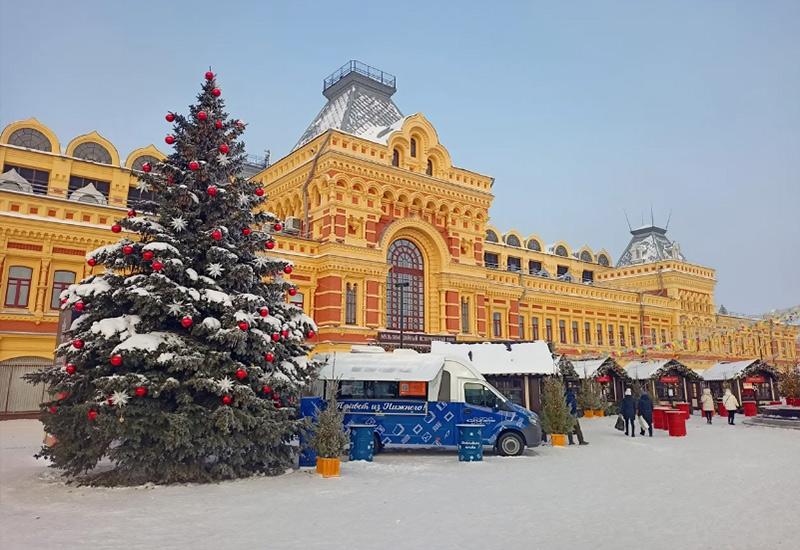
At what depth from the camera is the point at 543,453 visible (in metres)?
14.8

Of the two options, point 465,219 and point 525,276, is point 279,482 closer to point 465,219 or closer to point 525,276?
point 465,219

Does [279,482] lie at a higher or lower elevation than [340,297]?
lower

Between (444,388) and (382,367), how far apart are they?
1.76 metres

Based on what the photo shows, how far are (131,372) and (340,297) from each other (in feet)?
56.5

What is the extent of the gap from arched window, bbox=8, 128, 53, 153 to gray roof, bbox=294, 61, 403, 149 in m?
13.2

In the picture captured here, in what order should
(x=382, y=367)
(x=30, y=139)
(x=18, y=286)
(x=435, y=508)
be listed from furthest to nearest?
(x=30, y=139)
(x=18, y=286)
(x=382, y=367)
(x=435, y=508)

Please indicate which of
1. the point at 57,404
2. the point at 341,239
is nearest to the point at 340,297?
the point at 341,239

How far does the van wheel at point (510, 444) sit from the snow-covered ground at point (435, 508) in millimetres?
1220

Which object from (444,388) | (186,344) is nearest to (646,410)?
(444,388)

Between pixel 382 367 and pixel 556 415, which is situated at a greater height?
pixel 382 367

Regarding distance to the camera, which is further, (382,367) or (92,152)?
(92,152)

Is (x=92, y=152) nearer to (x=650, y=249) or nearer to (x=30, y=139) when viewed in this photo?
(x=30, y=139)

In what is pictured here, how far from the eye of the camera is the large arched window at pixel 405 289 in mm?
29594

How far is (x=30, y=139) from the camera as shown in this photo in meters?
28.6
